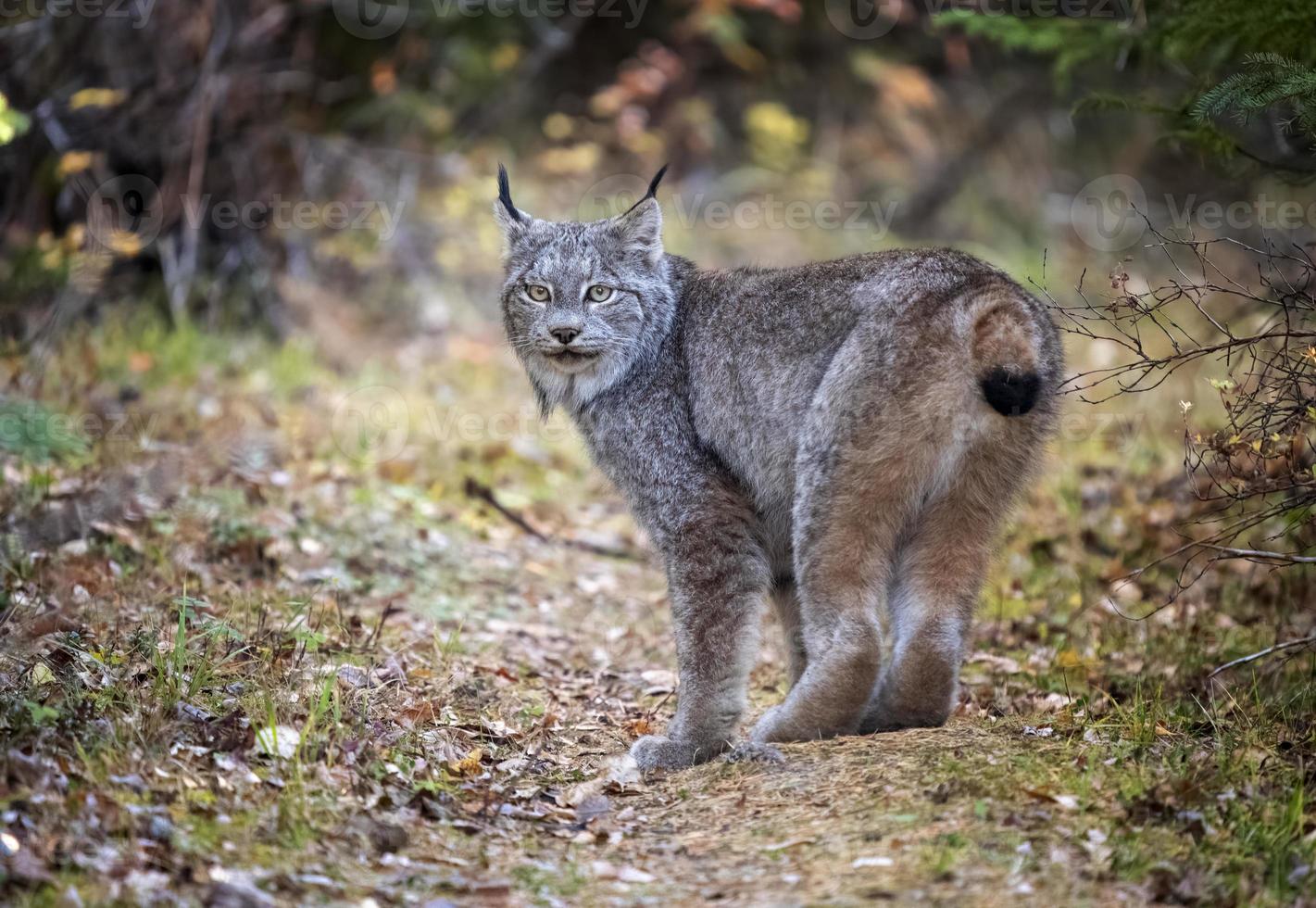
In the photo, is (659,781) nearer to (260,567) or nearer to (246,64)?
(260,567)

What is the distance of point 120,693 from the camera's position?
4250 millimetres

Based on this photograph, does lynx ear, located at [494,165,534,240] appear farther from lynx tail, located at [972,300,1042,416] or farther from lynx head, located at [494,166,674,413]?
lynx tail, located at [972,300,1042,416]

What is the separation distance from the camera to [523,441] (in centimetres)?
970

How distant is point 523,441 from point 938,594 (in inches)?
212

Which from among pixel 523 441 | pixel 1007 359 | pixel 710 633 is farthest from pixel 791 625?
pixel 523 441

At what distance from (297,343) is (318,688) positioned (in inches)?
246

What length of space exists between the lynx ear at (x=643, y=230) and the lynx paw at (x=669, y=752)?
91.3 inches

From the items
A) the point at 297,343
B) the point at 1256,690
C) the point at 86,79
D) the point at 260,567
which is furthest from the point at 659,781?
the point at 86,79

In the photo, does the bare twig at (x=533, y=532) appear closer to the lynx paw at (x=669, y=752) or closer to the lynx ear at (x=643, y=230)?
the lynx ear at (x=643, y=230)

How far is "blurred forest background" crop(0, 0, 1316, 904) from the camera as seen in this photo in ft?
12.6

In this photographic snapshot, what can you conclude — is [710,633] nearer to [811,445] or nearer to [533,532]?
[811,445]

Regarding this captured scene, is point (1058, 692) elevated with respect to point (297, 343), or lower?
lower

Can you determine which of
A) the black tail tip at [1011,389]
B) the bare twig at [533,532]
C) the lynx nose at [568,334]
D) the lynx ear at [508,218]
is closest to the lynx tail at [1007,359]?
the black tail tip at [1011,389]

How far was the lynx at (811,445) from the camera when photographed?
4.57m
